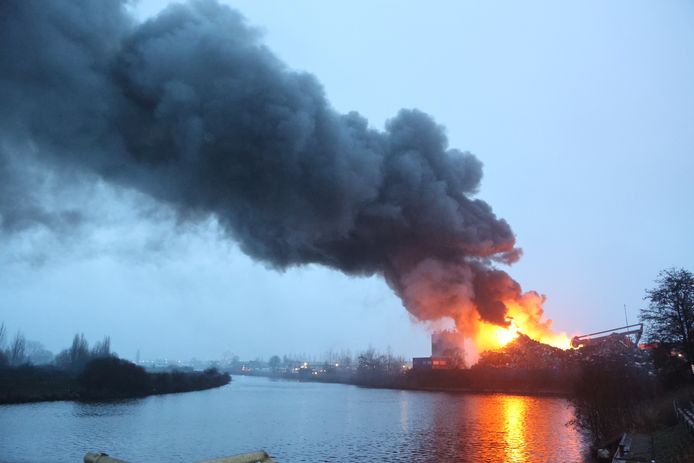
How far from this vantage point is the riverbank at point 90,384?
84.7 metres

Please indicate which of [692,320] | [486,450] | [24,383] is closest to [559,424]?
[692,320]

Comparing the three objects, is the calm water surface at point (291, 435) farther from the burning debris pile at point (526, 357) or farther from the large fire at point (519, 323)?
the burning debris pile at point (526, 357)

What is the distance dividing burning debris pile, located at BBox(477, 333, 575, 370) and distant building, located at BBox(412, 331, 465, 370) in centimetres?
3293

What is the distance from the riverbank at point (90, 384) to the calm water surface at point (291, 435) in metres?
16.7

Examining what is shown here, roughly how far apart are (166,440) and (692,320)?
160ft

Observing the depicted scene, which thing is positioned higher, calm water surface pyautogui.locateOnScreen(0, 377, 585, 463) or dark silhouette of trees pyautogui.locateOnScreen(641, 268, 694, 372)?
dark silhouette of trees pyautogui.locateOnScreen(641, 268, 694, 372)

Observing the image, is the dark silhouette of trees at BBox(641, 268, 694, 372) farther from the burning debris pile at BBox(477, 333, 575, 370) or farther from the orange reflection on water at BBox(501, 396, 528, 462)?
the burning debris pile at BBox(477, 333, 575, 370)

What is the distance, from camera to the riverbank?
84.7m

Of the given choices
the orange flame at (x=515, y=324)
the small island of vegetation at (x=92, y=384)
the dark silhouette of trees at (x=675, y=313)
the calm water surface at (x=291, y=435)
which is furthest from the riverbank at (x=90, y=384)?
the dark silhouette of trees at (x=675, y=313)

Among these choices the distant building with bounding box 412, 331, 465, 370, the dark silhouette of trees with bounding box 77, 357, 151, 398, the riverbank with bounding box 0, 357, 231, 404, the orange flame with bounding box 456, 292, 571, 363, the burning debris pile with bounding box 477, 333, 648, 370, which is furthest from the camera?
the distant building with bounding box 412, 331, 465, 370

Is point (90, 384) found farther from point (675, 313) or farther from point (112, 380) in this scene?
point (675, 313)

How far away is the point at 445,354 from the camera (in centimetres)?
17212

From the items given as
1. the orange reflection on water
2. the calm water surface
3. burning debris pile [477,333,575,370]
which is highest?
burning debris pile [477,333,575,370]

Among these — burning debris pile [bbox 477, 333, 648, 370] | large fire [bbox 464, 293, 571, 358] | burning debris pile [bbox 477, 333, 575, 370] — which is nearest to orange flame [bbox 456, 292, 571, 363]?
large fire [bbox 464, 293, 571, 358]
